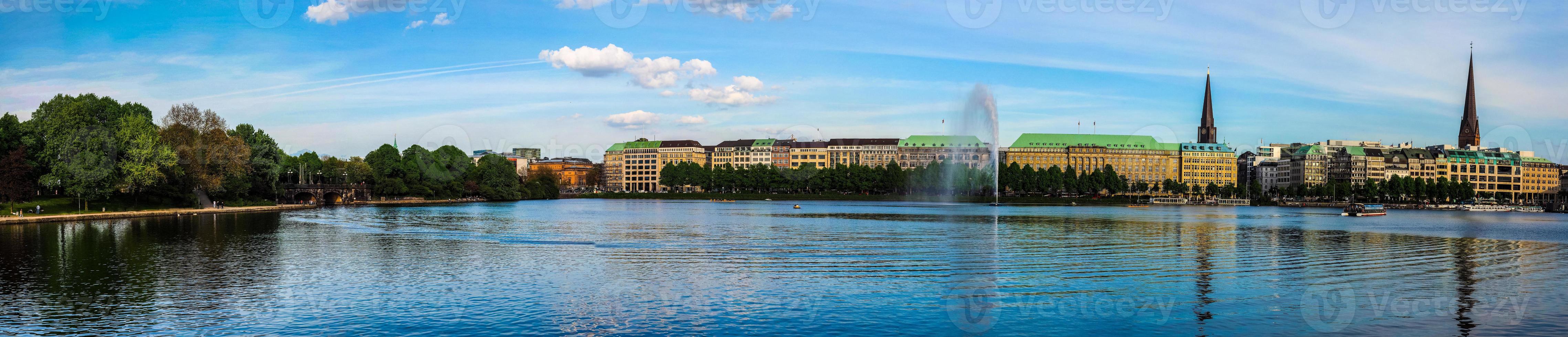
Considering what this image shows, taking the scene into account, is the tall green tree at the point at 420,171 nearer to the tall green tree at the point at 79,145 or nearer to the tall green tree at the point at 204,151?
the tall green tree at the point at 204,151

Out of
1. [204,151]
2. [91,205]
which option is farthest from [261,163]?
[91,205]

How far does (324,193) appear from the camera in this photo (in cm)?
12412

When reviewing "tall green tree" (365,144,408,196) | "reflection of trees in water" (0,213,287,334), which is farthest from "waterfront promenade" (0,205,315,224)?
"tall green tree" (365,144,408,196)

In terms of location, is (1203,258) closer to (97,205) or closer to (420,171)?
(97,205)

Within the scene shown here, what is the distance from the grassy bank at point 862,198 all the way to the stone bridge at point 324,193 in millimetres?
64623

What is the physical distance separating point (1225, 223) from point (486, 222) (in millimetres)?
59500

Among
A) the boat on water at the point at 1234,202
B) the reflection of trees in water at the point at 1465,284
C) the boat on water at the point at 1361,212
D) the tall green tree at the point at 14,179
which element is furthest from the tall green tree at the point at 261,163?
the boat on water at the point at 1234,202

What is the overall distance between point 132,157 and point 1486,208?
184 m

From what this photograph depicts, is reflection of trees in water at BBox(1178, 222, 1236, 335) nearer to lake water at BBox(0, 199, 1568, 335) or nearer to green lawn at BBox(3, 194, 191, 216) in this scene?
lake water at BBox(0, 199, 1568, 335)

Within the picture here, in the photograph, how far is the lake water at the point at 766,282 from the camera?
23.5 metres

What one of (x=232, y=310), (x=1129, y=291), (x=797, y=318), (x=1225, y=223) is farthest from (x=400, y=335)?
(x=1225, y=223)

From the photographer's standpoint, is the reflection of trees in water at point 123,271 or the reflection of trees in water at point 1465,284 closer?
the reflection of trees in water at point 1465,284

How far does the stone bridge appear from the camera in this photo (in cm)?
11931

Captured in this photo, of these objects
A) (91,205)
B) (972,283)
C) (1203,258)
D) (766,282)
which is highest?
(91,205)
